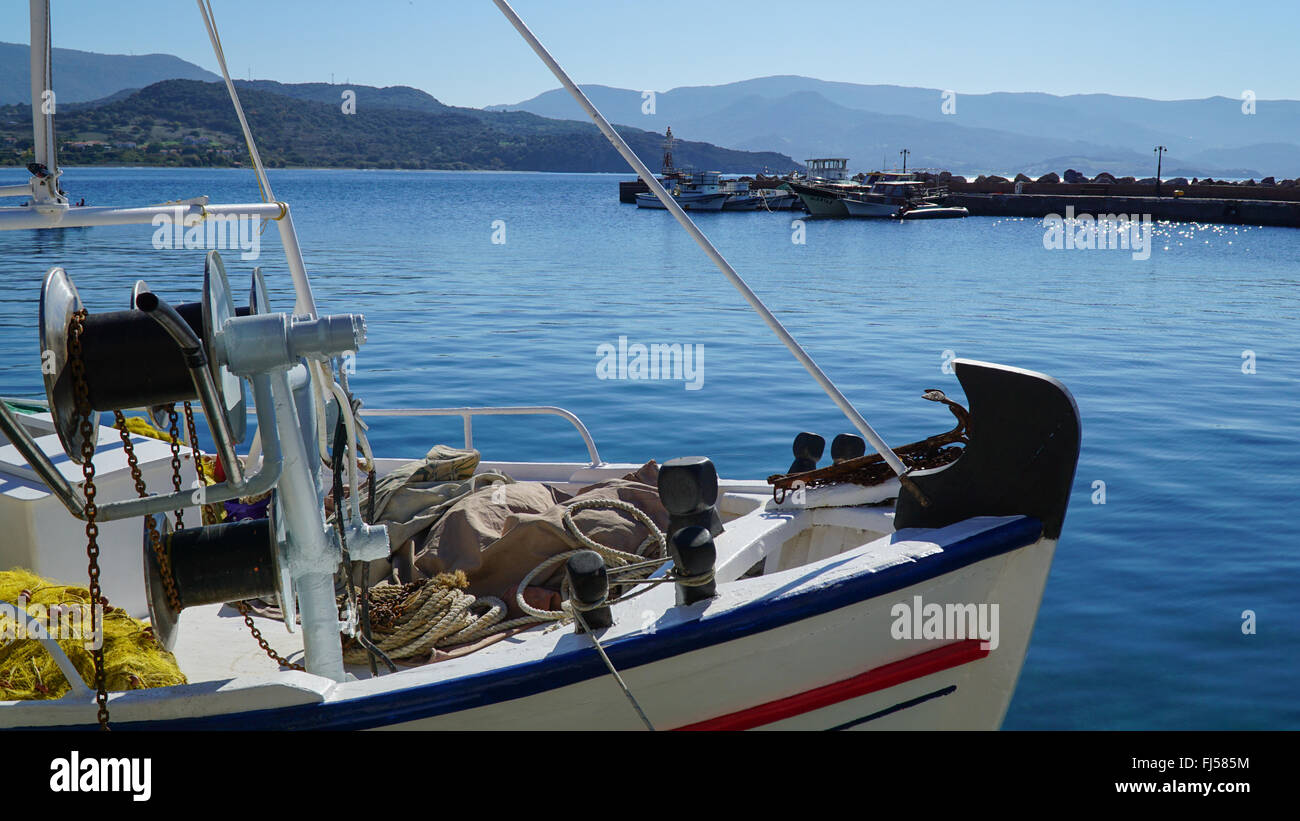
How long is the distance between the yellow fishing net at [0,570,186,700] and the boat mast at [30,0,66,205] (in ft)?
5.27

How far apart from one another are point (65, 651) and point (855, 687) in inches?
98.2

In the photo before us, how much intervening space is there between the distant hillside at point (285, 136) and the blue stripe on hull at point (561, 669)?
81641 millimetres

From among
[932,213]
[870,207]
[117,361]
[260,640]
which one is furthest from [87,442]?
[932,213]

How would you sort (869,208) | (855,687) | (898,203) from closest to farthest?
(855,687)
(869,208)
(898,203)

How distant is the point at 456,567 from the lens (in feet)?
13.9

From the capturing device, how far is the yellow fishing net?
2.98 metres

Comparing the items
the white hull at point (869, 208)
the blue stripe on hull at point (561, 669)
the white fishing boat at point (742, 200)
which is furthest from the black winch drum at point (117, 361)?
the white fishing boat at point (742, 200)

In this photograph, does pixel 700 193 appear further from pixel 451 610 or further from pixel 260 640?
pixel 260 640

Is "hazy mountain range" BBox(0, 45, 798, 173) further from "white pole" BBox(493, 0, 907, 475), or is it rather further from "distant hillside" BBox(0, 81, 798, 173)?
"white pole" BBox(493, 0, 907, 475)

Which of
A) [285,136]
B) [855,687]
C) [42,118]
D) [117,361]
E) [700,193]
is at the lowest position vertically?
[855,687]

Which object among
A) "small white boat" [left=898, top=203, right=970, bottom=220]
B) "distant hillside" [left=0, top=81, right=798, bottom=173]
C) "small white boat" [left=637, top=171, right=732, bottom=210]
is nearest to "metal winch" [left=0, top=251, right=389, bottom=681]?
"small white boat" [left=898, top=203, right=970, bottom=220]
